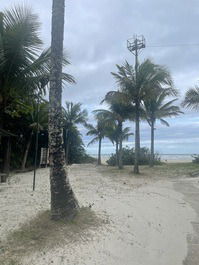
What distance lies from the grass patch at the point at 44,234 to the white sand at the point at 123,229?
0.48ft

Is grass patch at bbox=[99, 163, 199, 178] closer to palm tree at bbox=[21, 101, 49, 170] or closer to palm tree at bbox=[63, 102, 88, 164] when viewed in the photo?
palm tree at bbox=[21, 101, 49, 170]

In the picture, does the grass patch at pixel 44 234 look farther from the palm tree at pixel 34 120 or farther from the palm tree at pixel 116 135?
the palm tree at pixel 116 135

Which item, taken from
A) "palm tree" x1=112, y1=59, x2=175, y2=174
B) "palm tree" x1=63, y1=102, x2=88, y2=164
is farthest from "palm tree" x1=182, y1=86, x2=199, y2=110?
"palm tree" x1=63, y1=102, x2=88, y2=164

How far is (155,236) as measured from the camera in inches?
209

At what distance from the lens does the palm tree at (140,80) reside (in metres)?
16.7

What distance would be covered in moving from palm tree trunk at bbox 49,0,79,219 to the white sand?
741 millimetres

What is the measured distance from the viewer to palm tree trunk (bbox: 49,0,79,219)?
517 centimetres

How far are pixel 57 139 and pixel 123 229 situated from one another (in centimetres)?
207

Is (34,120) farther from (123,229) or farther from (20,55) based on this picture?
(123,229)

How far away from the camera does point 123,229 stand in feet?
17.3

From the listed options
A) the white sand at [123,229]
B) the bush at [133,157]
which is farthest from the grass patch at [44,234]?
the bush at [133,157]

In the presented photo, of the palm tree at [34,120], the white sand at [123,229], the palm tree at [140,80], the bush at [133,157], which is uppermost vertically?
the palm tree at [140,80]

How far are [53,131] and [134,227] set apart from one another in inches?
95.8

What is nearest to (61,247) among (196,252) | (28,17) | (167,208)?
(196,252)
